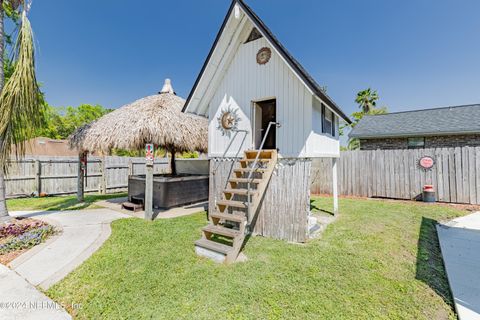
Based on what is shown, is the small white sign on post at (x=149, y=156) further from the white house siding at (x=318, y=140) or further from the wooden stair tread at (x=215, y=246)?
the white house siding at (x=318, y=140)

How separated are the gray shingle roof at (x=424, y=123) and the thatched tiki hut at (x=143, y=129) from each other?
11.5 metres

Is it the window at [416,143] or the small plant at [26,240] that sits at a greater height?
the window at [416,143]

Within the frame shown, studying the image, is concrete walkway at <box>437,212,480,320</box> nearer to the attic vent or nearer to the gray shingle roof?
the attic vent

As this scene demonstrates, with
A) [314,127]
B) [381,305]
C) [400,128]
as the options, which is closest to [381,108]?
[400,128]

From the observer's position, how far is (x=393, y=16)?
865cm

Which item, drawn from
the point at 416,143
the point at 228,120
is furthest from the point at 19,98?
the point at 416,143

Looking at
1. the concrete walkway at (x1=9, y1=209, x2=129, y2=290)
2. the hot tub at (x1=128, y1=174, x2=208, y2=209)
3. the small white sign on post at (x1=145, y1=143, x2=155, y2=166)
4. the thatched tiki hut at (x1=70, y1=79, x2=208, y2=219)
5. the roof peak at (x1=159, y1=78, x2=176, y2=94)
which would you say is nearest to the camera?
the concrete walkway at (x1=9, y1=209, x2=129, y2=290)

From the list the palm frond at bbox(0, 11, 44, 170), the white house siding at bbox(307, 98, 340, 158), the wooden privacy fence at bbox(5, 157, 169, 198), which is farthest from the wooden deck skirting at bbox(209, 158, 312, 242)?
the wooden privacy fence at bbox(5, 157, 169, 198)

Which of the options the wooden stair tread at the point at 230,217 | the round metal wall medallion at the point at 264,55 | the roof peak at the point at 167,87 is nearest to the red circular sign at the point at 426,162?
the round metal wall medallion at the point at 264,55

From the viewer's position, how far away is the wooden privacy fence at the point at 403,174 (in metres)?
8.35

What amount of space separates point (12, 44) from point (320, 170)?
12831 millimetres

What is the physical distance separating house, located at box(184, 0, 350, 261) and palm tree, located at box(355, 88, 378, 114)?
28281mm

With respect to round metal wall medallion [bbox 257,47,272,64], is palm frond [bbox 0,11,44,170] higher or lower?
lower

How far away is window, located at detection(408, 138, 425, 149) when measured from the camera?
12.9 meters
